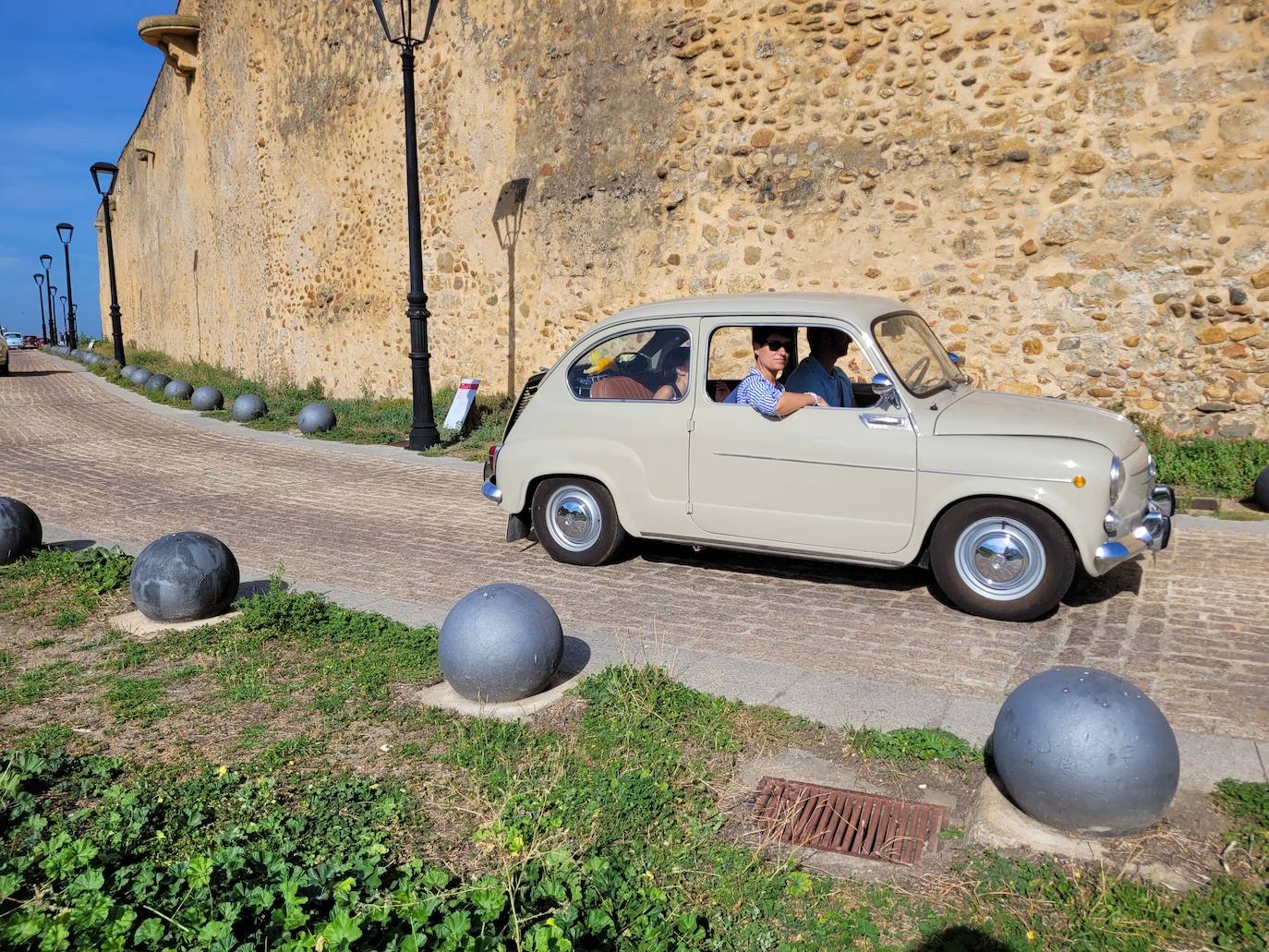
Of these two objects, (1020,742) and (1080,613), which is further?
(1080,613)

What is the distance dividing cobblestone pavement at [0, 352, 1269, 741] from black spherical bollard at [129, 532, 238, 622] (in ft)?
3.03

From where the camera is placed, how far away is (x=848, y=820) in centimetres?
334

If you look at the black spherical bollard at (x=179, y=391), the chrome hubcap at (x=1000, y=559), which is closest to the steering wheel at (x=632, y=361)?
the chrome hubcap at (x=1000, y=559)

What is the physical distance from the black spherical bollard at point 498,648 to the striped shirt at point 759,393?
6.93ft

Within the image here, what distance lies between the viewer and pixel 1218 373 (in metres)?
8.88

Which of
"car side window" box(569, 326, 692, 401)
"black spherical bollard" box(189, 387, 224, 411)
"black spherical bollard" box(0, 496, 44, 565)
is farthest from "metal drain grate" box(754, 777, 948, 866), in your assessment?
"black spherical bollard" box(189, 387, 224, 411)

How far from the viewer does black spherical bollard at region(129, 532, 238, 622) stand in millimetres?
5375

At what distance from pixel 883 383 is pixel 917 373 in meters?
0.43

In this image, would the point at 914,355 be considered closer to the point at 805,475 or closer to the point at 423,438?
the point at 805,475

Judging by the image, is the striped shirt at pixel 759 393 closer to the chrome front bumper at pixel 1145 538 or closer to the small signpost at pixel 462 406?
the chrome front bumper at pixel 1145 538

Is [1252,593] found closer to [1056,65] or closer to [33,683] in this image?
[1056,65]

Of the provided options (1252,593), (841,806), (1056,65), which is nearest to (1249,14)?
(1056,65)

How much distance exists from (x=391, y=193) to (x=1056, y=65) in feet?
35.3

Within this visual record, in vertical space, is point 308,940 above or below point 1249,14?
below
